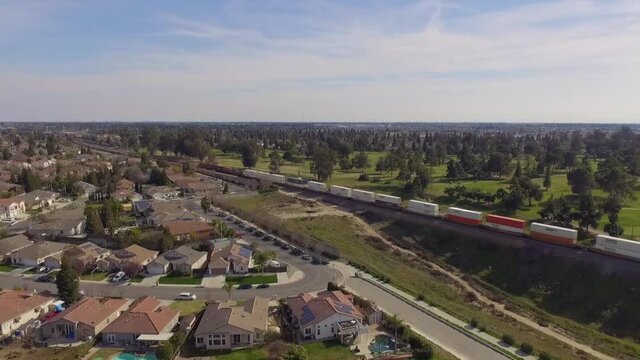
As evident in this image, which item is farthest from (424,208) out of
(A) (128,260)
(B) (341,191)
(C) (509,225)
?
(A) (128,260)

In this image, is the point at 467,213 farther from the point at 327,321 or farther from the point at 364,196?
the point at 327,321

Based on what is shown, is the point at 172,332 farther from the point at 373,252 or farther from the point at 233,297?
the point at 373,252

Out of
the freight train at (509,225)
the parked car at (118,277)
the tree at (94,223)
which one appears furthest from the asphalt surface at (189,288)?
the freight train at (509,225)

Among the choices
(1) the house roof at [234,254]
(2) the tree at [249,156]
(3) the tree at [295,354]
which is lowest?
(1) the house roof at [234,254]

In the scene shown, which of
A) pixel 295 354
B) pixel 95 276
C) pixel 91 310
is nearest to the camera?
pixel 295 354

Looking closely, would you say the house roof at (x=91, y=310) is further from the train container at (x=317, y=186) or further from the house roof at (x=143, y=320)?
the train container at (x=317, y=186)

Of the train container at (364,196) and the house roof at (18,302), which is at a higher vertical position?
the train container at (364,196)
